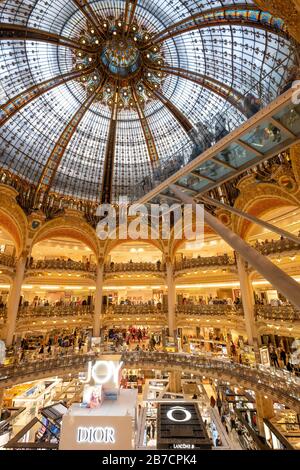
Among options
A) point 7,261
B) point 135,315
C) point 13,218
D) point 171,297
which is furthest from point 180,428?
point 13,218

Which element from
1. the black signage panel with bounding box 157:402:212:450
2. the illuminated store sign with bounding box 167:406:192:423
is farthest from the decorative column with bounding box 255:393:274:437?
the illuminated store sign with bounding box 167:406:192:423

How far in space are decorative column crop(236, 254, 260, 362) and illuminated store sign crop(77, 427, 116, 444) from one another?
54.6 feet

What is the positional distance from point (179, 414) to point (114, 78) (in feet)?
102

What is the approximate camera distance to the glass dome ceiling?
18.3 m

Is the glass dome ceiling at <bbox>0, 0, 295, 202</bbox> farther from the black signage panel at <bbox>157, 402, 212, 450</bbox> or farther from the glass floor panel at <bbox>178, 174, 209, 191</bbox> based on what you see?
the black signage panel at <bbox>157, 402, 212, 450</bbox>

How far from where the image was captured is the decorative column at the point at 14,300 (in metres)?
23.8

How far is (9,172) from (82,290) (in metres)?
19.1

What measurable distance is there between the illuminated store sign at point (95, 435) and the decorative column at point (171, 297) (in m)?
19.8

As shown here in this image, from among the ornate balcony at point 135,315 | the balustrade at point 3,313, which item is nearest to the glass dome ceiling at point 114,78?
the balustrade at point 3,313

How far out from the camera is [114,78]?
2598 centimetres

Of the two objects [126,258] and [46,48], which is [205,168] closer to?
[46,48]

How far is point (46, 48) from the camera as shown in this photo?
2169cm

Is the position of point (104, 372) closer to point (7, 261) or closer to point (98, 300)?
point (98, 300)
